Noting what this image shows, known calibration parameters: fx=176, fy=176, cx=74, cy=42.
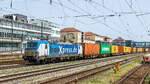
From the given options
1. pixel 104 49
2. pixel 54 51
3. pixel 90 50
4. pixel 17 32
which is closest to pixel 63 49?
pixel 54 51

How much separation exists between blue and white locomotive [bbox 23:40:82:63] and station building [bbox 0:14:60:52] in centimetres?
1643

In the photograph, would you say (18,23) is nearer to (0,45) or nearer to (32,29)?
(32,29)

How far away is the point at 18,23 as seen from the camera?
2349 inches

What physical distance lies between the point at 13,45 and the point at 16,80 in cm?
4527

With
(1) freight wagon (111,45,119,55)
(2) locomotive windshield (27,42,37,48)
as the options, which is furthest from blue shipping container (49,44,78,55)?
(1) freight wagon (111,45,119,55)

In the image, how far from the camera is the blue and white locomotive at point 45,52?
22.5 meters

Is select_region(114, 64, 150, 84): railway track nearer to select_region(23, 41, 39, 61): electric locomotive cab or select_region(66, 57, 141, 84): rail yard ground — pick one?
select_region(66, 57, 141, 84): rail yard ground

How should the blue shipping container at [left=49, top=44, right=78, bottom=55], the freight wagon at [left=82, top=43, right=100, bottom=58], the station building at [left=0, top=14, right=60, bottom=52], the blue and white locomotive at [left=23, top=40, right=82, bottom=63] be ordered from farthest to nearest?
the station building at [left=0, top=14, right=60, bottom=52] → the freight wagon at [left=82, top=43, right=100, bottom=58] → the blue shipping container at [left=49, top=44, right=78, bottom=55] → the blue and white locomotive at [left=23, top=40, right=82, bottom=63]

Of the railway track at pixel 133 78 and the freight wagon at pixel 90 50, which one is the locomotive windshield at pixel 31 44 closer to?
the railway track at pixel 133 78

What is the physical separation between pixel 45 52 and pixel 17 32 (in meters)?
39.6

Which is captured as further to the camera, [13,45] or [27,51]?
[13,45]

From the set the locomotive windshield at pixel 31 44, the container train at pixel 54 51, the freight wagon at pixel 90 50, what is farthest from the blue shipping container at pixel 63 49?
the freight wagon at pixel 90 50

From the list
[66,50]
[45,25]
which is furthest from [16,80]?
[45,25]

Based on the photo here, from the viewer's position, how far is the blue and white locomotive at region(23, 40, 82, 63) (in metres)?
22.5
